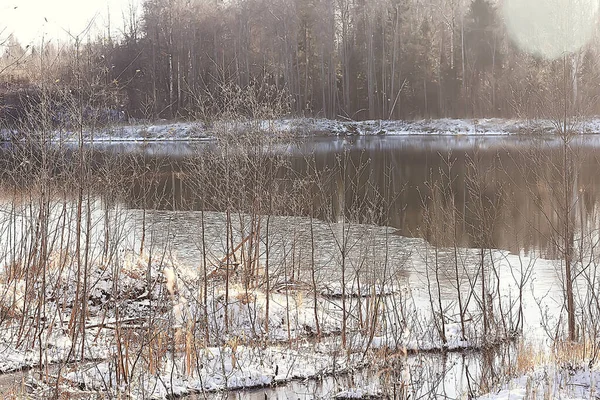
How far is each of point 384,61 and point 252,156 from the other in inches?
1663

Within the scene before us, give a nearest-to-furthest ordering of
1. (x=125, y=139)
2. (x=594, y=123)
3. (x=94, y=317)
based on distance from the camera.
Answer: (x=94, y=317), (x=594, y=123), (x=125, y=139)

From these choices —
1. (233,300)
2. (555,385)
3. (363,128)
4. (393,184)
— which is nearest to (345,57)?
(363,128)

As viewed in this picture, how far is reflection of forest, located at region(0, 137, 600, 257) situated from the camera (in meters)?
11.7

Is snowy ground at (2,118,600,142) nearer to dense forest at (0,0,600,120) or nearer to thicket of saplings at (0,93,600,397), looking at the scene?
dense forest at (0,0,600,120)

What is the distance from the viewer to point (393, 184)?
81.0ft

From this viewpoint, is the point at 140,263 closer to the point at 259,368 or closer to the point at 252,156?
the point at 252,156

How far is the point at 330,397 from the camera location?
8203mm

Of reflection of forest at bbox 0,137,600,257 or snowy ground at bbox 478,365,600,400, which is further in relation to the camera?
reflection of forest at bbox 0,137,600,257

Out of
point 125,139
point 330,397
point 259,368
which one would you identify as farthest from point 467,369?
point 125,139

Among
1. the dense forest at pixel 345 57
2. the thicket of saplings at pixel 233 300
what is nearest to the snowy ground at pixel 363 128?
the dense forest at pixel 345 57

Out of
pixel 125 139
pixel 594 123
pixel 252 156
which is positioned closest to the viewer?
pixel 252 156

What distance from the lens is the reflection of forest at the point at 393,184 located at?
11656 mm

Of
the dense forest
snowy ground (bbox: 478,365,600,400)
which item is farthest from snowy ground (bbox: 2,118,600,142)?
snowy ground (bbox: 478,365,600,400)

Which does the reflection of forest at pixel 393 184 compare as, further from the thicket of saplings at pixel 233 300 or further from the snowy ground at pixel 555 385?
the snowy ground at pixel 555 385
